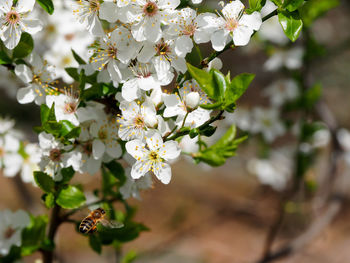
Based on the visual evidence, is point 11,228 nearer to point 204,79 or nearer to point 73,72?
point 73,72

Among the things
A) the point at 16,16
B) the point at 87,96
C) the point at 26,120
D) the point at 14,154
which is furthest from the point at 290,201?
the point at 26,120

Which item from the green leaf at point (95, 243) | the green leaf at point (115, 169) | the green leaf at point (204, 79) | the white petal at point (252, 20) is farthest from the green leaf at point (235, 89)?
the green leaf at point (95, 243)

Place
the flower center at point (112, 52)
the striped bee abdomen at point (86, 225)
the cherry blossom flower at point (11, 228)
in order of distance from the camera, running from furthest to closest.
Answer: the cherry blossom flower at point (11, 228) < the striped bee abdomen at point (86, 225) < the flower center at point (112, 52)

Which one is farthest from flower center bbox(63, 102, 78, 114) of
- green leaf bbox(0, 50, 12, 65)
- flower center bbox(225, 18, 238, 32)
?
flower center bbox(225, 18, 238, 32)

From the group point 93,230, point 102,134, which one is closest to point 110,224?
point 93,230

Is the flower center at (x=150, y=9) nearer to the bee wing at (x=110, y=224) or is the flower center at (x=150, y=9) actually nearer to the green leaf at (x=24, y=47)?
the green leaf at (x=24, y=47)

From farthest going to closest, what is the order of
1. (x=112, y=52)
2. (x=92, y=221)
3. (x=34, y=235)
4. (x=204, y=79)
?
(x=34, y=235), (x=92, y=221), (x=112, y=52), (x=204, y=79)
